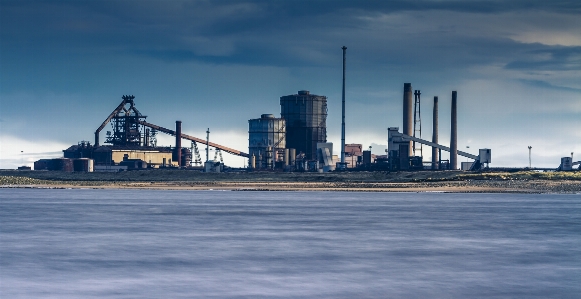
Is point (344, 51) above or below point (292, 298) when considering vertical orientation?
above

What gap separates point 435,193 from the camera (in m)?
84.9

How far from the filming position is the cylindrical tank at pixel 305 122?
5733 inches

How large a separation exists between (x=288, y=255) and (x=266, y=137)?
4605 inches

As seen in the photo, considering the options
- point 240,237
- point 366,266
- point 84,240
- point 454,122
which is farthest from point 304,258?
point 454,122

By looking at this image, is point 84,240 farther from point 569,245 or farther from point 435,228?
point 569,245

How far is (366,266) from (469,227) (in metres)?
15.9

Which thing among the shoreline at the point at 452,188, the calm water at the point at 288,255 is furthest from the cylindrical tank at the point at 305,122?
the calm water at the point at 288,255

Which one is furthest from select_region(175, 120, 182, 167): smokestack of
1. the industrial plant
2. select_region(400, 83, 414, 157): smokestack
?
select_region(400, 83, 414, 157): smokestack

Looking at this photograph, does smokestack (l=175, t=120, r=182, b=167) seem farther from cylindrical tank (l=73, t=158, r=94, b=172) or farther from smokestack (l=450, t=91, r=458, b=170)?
smokestack (l=450, t=91, r=458, b=170)

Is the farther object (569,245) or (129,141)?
(129,141)

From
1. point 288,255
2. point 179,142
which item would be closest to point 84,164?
point 179,142

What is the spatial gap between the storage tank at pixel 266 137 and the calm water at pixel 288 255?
94.5 metres

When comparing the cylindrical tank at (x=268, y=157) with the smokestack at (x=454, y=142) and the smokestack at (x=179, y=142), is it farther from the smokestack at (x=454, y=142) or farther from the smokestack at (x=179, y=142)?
the smokestack at (x=454, y=142)

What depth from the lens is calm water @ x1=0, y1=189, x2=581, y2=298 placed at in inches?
803
